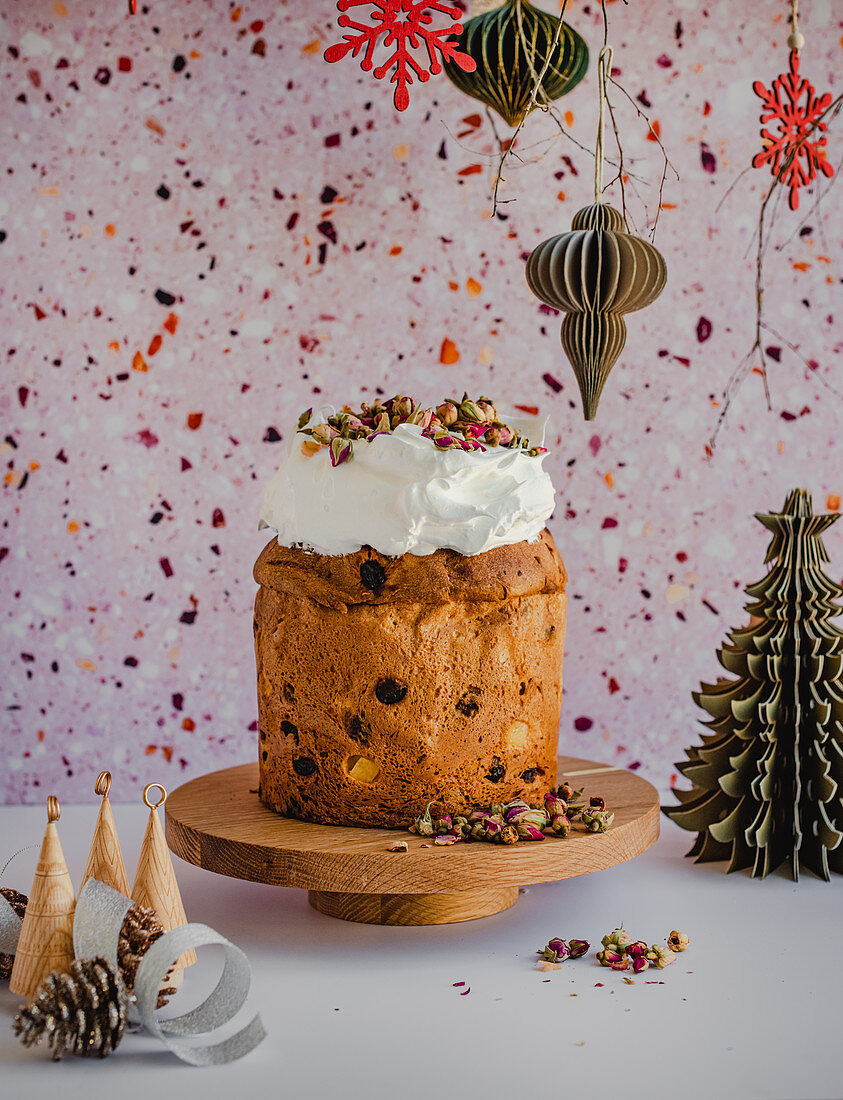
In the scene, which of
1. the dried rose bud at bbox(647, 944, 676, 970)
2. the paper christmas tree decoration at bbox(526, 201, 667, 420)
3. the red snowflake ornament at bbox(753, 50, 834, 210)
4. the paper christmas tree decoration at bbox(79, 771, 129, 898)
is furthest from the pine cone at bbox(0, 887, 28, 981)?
the red snowflake ornament at bbox(753, 50, 834, 210)

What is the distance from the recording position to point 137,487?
201cm

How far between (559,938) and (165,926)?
46 cm

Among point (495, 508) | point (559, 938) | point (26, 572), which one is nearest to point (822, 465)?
point (495, 508)

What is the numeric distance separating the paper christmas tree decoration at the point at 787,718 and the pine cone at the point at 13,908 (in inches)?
35.8

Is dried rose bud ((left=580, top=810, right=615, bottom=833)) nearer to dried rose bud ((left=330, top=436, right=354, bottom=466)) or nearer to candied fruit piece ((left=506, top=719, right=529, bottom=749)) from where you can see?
candied fruit piece ((left=506, top=719, right=529, bottom=749))

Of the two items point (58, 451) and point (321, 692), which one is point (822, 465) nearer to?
point (321, 692)

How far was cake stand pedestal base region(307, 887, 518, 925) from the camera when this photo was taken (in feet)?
4.63

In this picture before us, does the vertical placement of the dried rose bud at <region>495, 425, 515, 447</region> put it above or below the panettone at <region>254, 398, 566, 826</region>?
above

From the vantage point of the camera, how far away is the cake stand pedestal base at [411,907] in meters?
1.41

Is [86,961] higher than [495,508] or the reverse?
the reverse

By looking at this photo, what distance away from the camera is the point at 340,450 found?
4.52 feet

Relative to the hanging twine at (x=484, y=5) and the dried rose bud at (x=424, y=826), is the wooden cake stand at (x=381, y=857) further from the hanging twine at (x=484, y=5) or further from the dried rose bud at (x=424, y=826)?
the hanging twine at (x=484, y=5)

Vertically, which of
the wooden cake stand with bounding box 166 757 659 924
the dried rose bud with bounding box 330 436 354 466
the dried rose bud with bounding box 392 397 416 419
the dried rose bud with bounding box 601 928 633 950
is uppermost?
the dried rose bud with bounding box 392 397 416 419

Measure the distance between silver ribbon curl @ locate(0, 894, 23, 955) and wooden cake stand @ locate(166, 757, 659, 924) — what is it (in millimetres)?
200
